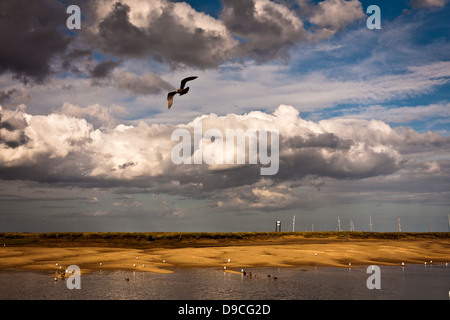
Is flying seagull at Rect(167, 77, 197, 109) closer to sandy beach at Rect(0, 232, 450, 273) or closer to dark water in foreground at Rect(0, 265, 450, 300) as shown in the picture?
dark water in foreground at Rect(0, 265, 450, 300)

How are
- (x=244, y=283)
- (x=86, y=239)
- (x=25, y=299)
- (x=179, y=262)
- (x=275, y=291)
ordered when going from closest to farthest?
(x=25, y=299), (x=275, y=291), (x=244, y=283), (x=179, y=262), (x=86, y=239)

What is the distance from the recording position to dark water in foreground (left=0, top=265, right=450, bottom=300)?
29562 mm

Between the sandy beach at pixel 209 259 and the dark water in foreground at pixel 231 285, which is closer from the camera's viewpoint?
the dark water in foreground at pixel 231 285

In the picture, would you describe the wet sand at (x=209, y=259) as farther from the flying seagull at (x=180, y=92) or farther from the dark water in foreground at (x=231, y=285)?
the flying seagull at (x=180, y=92)

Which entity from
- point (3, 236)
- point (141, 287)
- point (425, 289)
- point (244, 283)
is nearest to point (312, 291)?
point (244, 283)

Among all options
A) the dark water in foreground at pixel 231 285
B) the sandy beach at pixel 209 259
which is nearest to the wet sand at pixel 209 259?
the sandy beach at pixel 209 259

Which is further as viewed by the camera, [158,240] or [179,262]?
[158,240]

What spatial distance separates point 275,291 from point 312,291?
2.84 m

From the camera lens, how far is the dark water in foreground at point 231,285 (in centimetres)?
2956

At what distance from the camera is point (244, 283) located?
3466 cm

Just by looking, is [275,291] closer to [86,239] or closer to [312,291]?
[312,291]

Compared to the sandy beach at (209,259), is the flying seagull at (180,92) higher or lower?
higher

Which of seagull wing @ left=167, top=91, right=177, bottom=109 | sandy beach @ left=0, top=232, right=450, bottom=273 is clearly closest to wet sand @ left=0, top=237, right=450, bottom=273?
sandy beach @ left=0, top=232, right=450, bottom=273
